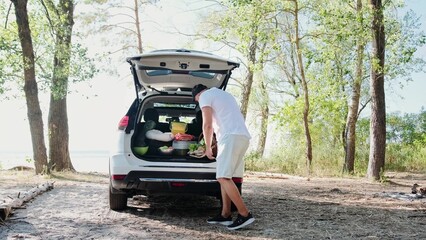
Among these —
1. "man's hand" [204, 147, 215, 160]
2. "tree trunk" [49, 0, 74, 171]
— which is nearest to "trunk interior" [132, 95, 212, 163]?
"man's hand" [204, 147, 215, 160]

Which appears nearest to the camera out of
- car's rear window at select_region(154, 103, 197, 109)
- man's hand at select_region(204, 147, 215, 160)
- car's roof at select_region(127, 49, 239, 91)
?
Answer: man's hand at select_region(204, 147, 215, 160)

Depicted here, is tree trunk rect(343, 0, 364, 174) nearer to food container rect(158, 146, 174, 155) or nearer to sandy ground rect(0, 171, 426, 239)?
sandy ground rect(0, 171, 426, 239)

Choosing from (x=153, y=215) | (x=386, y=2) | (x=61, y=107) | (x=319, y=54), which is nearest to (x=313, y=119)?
(x=319, y=54)

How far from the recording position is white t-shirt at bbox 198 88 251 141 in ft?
18.3

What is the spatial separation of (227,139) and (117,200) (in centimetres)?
194

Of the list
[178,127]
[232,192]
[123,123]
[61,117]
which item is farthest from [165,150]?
[61,117]

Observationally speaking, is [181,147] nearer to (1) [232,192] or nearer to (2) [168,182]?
(2) [168,182]

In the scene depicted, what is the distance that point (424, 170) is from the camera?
1797 centimetres

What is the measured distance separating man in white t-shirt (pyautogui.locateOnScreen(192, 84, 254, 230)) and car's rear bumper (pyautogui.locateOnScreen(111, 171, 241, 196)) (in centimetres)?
31

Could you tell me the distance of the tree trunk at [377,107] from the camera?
40.5ft

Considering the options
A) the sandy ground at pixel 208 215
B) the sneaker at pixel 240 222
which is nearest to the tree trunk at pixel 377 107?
the sandy ground at pixel 208 215

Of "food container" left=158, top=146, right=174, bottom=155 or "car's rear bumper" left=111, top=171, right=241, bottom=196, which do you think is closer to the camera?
"car's rear bumper" left=111, top=171, right=241, bottom=196

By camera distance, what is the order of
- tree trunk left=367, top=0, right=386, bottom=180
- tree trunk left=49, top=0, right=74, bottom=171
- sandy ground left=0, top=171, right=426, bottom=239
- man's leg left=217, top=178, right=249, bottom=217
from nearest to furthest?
sandy ground left=0, top=171, right=426, bottom=239, man's leg left=217, top=178, right=249, bottom=217, tree trunk left=367, top=0, right=386, bottom=180, tree trunk left=49, top=0, right=74, bottom=171

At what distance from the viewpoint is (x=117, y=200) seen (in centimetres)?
652
